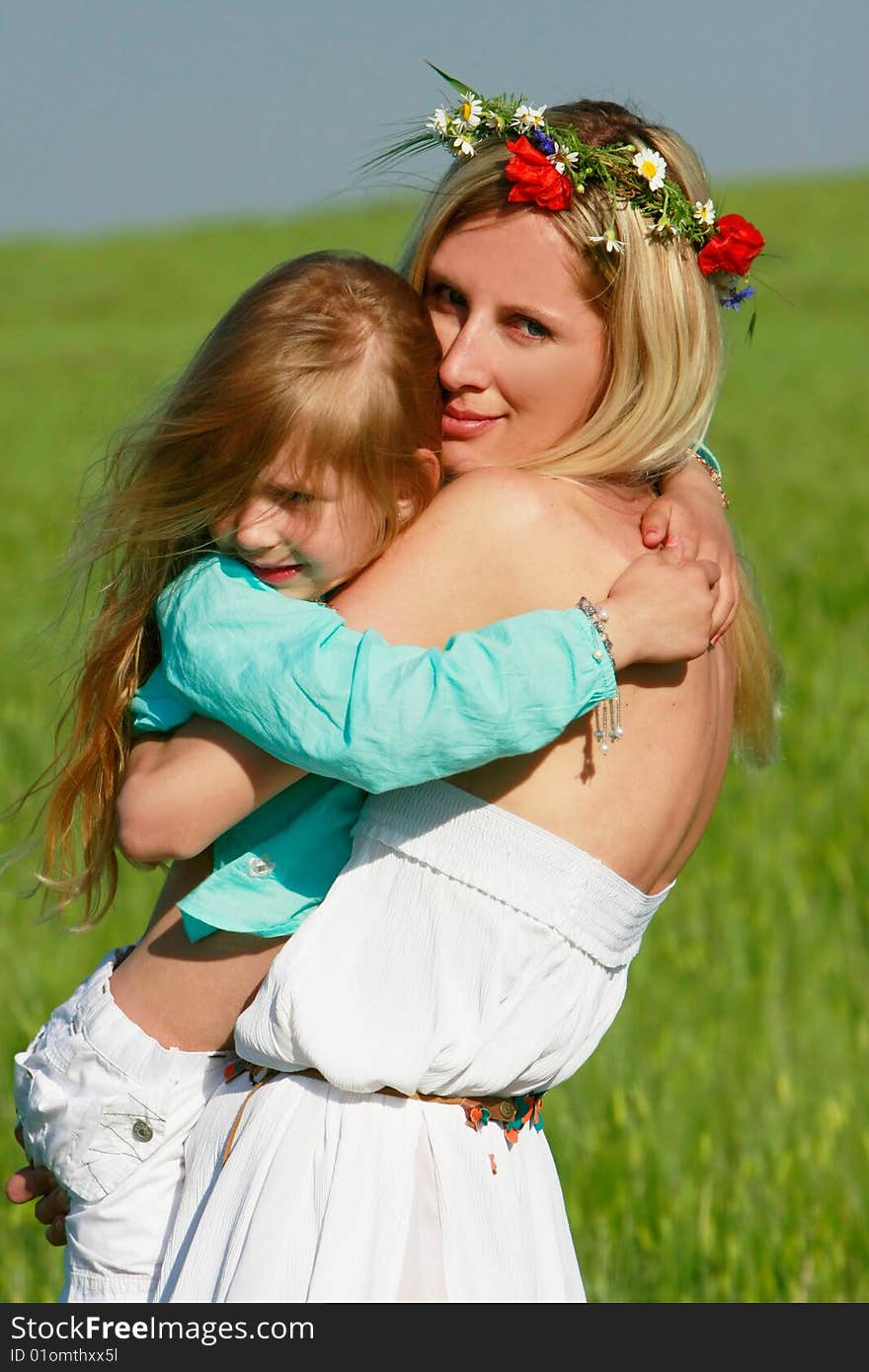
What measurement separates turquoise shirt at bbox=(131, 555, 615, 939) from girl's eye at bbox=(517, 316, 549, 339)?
52 cm

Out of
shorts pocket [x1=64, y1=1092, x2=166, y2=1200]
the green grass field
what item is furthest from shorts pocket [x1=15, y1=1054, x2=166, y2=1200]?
the green grass field

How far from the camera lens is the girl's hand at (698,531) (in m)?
2.27

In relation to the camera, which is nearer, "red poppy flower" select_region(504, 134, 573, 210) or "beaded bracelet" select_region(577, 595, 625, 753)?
"beaded bracelet" select_region(577, 595, 625, 753)

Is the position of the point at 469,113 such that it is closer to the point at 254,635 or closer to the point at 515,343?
the point at 515,343

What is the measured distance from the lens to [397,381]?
2.22 m

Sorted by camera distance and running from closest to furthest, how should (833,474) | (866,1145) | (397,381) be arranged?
(397,381) → (866,1145) → (833,474)

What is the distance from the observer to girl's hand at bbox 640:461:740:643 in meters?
2.27

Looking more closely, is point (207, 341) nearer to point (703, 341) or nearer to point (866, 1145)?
point (703, 341)

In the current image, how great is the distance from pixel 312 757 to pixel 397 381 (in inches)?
22.9

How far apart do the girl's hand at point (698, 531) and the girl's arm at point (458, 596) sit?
13cm

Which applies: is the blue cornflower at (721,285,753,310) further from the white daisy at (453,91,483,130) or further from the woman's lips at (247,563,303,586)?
the woman's lips at (247,563,303,586)

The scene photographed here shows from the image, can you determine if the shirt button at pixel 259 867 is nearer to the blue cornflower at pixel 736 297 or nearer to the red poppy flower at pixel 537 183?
the red poppy flower at pixel 537 183
